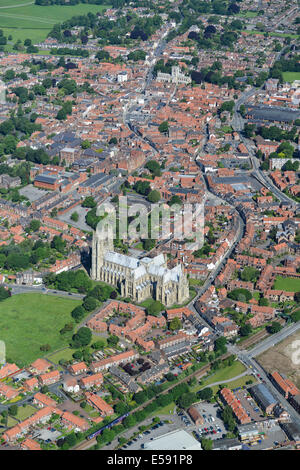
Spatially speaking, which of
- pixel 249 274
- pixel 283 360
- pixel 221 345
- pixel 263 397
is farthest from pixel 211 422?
pixel 249 274

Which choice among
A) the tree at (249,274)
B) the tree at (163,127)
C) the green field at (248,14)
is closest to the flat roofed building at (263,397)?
the tree at (249,274)

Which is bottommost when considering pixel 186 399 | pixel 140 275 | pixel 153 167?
pixel 186 399

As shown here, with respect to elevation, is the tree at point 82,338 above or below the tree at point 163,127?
below

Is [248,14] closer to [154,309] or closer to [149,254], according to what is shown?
[149,254]

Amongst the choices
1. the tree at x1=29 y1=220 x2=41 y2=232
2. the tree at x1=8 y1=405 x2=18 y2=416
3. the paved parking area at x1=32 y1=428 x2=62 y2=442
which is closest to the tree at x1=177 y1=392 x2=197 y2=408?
the paved parking area at x1=32 y1=428 x2=62 y2=442

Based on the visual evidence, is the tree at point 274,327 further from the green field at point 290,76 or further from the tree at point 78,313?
the green field at point 290,76

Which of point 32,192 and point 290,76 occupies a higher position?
point 290,76
